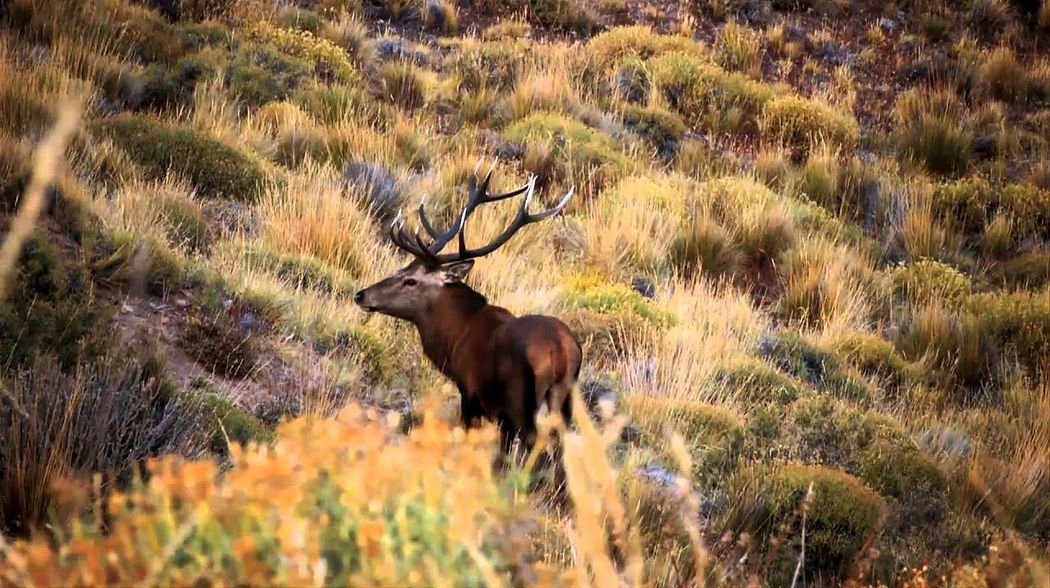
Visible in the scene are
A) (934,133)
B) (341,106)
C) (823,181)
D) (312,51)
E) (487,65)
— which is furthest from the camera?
(934,133)

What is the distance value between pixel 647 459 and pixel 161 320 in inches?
110

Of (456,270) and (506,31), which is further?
(506,31)

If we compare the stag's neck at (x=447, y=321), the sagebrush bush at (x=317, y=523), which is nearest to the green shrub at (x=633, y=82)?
the stag's neck at (x=447, y=321)

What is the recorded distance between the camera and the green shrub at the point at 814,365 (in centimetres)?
949

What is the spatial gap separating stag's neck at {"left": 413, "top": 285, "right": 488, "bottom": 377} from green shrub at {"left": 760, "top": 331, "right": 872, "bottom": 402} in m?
3.74

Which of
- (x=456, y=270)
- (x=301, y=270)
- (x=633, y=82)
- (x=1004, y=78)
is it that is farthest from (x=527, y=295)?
(x=1004, y=78)

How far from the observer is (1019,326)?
35.8 feet

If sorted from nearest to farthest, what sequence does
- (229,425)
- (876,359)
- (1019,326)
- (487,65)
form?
(229,425), (876,359), (1019,326), (487,65)

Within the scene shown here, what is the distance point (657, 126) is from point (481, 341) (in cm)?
951

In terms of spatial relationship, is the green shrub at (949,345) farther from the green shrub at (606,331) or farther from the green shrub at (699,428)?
the green shrub at (699,428)

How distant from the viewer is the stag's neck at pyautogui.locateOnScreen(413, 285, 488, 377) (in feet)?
21.1

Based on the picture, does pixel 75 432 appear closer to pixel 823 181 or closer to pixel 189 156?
pixel 189 156

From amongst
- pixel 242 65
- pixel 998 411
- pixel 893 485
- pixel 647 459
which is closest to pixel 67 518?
pixel 647 459

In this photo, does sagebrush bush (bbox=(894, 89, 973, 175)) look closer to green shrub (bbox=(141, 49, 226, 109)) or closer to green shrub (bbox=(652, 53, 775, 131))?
green shrub (bbox=(652, 53, 775, 131))
